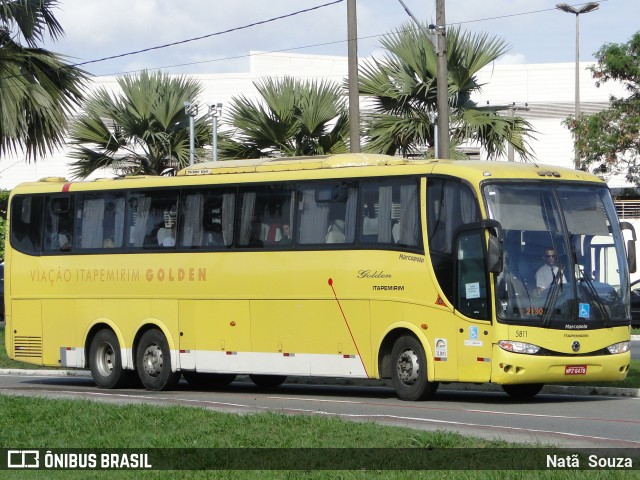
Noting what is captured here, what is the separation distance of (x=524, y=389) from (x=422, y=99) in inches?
445

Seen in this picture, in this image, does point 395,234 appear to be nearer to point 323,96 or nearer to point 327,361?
point 327,361

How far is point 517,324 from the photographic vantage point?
17125 mm

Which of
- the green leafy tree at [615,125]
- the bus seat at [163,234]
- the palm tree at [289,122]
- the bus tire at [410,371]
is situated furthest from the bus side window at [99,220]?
the green leafy tree at [615,125]

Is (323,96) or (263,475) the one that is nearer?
(263,475)

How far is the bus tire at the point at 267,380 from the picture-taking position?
72.9ft

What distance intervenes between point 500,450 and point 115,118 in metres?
21.3

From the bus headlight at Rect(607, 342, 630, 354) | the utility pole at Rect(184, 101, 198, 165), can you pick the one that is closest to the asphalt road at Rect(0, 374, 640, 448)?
the bus headlight at Rect(607, 342, 630, 354)

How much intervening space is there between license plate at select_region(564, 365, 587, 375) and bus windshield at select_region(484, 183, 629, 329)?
1.66 ft

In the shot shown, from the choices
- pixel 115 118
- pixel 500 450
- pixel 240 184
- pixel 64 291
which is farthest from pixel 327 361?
pixel 115 118

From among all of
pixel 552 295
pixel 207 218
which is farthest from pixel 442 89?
pixel 552 295

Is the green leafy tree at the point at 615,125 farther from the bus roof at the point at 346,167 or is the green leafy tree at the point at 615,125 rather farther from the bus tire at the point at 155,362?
the bus tire at the point at 155,362

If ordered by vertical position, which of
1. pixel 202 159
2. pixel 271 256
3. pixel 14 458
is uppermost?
pixel 202 159

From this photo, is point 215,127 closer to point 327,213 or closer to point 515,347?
point 327,213

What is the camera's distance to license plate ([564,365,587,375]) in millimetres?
17266
